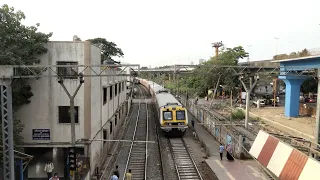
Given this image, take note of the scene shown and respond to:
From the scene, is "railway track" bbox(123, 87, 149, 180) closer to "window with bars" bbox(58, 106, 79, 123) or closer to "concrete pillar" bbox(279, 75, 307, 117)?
"window with bars" bbox(58, 106, 79, 123)

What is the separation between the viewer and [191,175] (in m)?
17.1

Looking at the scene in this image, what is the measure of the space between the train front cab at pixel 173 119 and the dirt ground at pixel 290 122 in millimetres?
Answer: 10561

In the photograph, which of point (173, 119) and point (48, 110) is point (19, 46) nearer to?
point (48, 110)

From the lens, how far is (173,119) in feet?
84.2

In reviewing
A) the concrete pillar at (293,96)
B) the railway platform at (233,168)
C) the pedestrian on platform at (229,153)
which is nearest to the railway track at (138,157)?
the railway platform at (233,168)

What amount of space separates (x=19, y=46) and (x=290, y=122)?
97.6ft

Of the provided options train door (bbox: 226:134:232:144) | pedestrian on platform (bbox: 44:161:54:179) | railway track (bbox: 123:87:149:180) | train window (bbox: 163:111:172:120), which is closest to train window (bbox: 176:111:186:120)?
train window (bbox: 163:111:172:120)

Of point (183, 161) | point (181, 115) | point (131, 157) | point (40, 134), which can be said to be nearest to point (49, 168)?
Answer: point (40, 134)

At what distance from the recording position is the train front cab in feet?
84.2

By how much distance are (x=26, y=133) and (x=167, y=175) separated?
8.11m

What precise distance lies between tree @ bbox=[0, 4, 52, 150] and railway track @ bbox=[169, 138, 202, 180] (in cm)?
905

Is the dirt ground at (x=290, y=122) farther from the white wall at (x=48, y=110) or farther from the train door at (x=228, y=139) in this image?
the white wall at (x=48, y=110)

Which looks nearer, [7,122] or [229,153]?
[7,122]

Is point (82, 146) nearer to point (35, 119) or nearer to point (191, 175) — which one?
point (35, 119)
